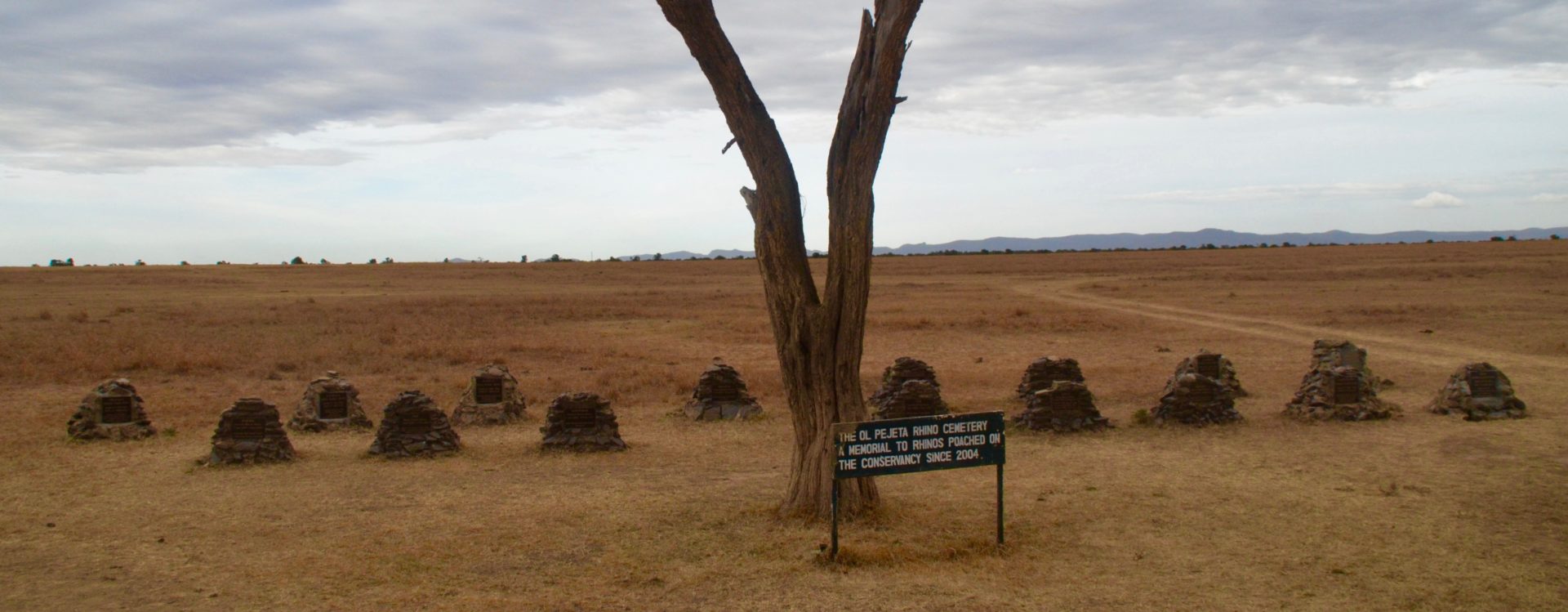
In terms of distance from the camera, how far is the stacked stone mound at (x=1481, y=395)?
15164 millimetres

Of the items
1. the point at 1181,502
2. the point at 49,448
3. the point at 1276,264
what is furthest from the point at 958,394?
the point at 1276,264

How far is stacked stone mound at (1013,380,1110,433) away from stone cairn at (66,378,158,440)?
11.6 meters

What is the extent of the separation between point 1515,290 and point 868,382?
31.5 m

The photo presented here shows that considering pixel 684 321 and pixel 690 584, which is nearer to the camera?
pixel 690 584

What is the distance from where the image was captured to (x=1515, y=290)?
40312 mm

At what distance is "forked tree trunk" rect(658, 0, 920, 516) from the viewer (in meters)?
9.74

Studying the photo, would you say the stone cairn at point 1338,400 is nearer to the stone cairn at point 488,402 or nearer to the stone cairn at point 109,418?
the stone cairn at point 488,402

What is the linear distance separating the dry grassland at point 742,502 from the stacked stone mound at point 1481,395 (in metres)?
0.53

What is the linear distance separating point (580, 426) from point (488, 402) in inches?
108

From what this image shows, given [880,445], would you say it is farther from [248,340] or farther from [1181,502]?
[248,340]

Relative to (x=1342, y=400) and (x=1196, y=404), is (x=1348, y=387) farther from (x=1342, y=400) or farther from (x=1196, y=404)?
(x=1196, y=404)

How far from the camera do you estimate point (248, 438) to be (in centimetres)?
1312

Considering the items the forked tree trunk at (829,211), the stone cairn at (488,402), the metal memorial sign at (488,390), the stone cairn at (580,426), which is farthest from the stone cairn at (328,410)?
the forked tree trunk at (829,211)

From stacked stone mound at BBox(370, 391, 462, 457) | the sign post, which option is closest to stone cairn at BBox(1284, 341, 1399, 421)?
the sign post
